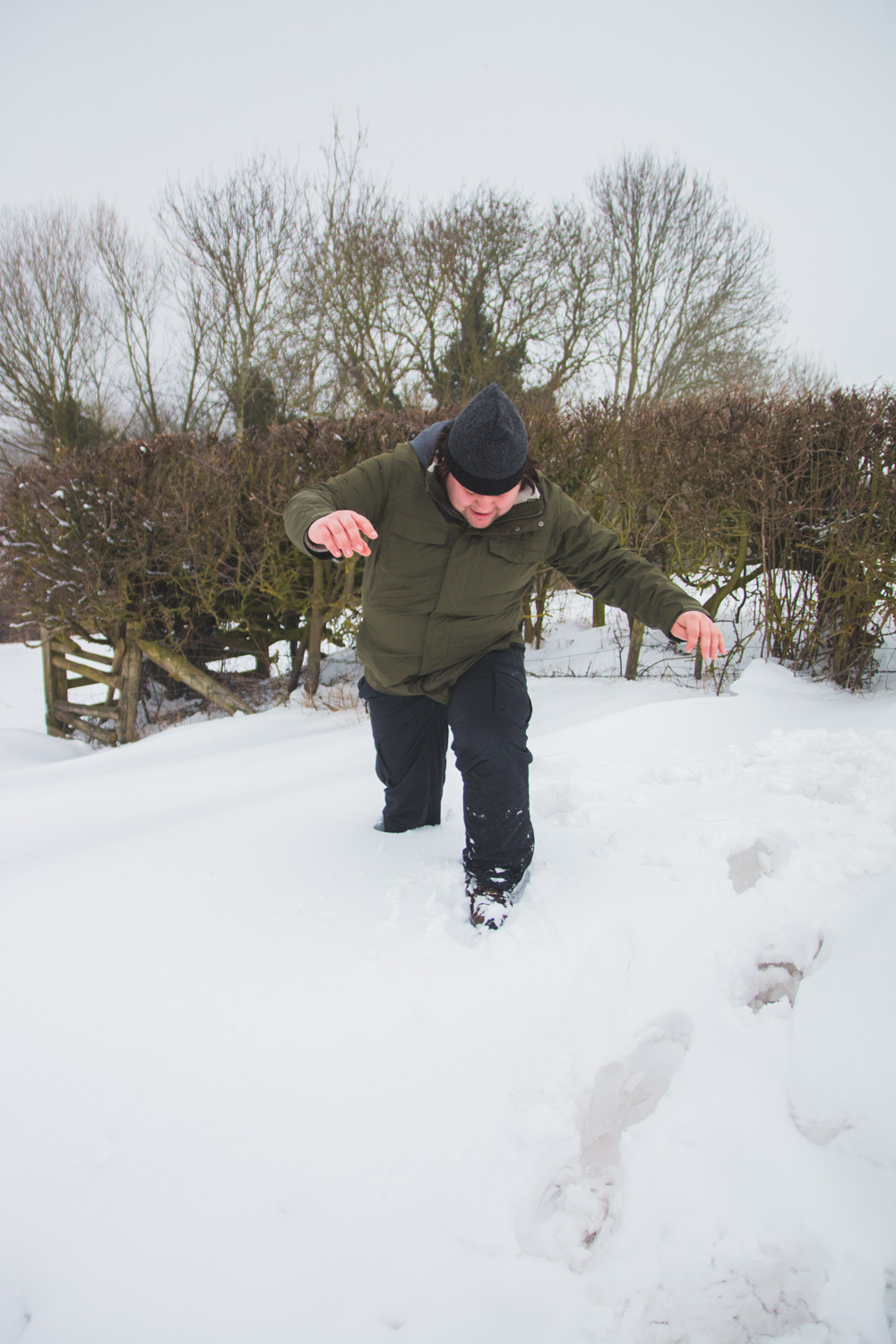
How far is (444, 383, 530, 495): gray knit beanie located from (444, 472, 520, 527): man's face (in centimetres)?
3

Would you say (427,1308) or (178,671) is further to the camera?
(178,671)

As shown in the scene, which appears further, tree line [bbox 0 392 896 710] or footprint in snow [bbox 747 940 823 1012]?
tree line [bbox 0 392 896 710]

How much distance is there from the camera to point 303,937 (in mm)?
1735

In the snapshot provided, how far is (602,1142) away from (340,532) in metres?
1.43

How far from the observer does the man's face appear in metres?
1.91

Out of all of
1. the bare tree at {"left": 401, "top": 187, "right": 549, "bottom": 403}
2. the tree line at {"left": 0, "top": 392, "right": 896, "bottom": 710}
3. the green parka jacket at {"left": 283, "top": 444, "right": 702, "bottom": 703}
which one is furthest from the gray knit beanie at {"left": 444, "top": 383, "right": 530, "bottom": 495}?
the bare tree at {"left": 401, "top": 187, "right": 549, "bottom": 403}

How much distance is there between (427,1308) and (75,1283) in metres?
0.55

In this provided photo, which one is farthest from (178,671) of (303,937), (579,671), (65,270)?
(65,270)

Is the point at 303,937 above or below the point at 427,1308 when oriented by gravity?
above

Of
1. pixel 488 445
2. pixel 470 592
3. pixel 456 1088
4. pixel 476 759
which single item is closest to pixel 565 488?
pixel 470 592

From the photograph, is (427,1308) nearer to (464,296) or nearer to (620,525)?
(620,525)

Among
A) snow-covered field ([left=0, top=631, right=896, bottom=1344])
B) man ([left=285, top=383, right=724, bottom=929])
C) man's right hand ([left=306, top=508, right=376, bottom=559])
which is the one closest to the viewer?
snow-covered field ([left=0, top=631, right=896, bottom=1344])

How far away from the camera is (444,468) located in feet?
6.40

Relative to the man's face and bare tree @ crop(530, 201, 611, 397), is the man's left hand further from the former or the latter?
bare tree @ crop(530, 201, 611, 397)
